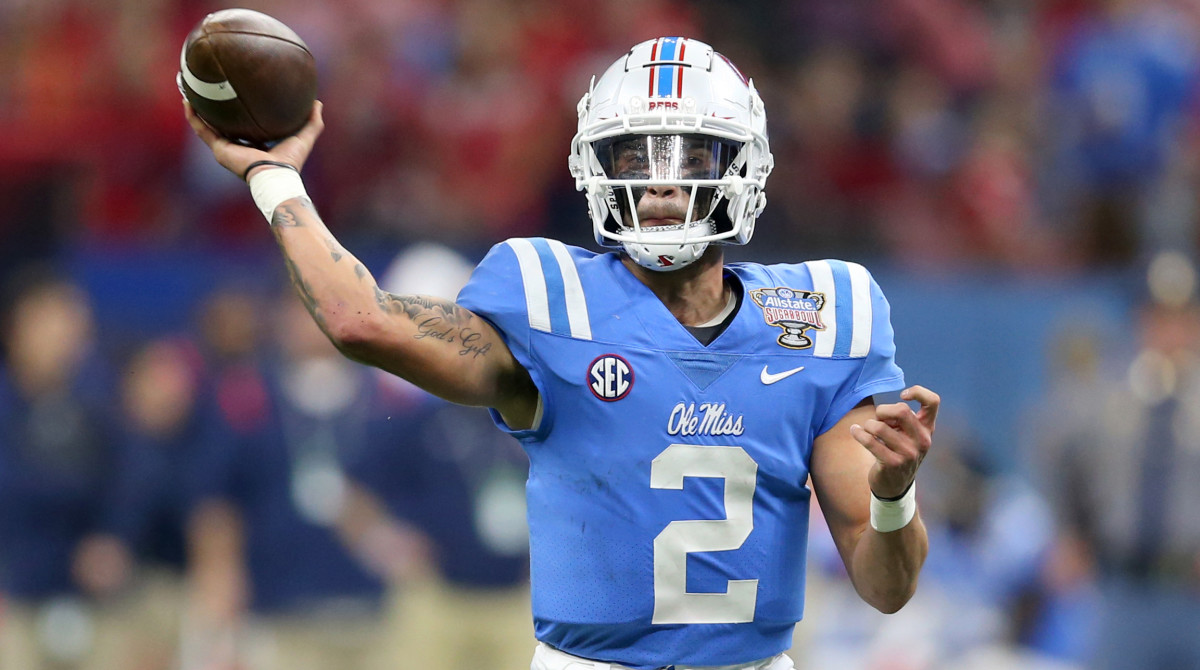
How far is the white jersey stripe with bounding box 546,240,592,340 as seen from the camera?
3.02m

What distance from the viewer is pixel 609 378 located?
2982 millimetres

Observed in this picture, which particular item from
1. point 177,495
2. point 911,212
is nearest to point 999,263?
point 911,212

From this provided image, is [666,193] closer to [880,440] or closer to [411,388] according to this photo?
[880,440]

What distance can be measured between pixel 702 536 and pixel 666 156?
763 mm

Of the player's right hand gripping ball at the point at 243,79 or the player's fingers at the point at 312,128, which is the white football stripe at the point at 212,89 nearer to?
the player's right hand gripping ball at the point at 243,79

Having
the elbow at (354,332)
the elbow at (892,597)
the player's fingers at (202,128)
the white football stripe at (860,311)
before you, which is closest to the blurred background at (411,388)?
the white football stripe at (860,311)

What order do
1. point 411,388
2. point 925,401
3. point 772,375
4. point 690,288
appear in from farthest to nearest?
point 411,388 → point 690,288 → point 772,375 → point 925,401

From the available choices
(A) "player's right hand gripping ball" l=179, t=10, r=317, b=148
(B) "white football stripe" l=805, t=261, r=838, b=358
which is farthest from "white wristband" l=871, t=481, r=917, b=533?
(A) "player's right hand gripping ball" l=179, t=10, r=317, b=148

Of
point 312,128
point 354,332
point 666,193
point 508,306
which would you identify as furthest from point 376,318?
point 666,193

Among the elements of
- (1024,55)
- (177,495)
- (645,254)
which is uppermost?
(1024,55)

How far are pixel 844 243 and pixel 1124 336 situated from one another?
1.41m

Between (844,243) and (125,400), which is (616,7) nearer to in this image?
(844,243)

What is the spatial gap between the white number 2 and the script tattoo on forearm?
414mm

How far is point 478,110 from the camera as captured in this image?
8.50 metres
